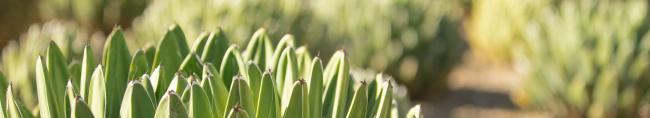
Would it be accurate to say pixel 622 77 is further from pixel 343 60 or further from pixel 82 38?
pixel 343 60

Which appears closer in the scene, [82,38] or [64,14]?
[82,38]

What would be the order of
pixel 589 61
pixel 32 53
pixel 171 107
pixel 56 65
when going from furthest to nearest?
pixel 589 61
pixel 32 53
pixel 56 65
pixel 171 107

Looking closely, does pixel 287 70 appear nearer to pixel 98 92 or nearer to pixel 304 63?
pixel 304 63

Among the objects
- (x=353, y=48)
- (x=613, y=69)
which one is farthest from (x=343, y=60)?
(x=353, y=48)

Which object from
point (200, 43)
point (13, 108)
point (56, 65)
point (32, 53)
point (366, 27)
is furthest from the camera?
point (366, 27)

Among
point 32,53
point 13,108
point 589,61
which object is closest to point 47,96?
point 13,108

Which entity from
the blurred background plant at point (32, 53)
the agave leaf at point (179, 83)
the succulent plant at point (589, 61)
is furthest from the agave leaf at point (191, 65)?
the succulent plant at point (589, 61)

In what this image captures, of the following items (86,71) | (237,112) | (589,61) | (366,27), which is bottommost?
(237,112)
